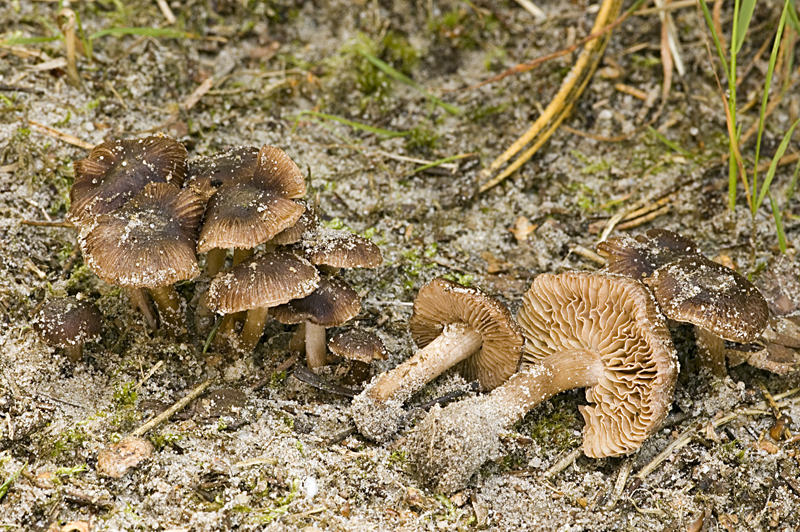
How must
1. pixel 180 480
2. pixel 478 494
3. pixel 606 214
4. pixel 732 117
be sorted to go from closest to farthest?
pixel 180 480
pixel 478 494
pixel 732 117
pixel 606 214

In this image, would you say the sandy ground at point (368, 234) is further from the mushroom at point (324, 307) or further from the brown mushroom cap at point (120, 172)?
the brown mushroom cap at point (120, 172)

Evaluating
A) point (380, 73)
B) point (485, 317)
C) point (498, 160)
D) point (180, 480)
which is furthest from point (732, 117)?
point (180, 480)

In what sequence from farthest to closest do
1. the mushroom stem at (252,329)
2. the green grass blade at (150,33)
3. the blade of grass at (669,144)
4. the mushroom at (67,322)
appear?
the blade of grass at (669,144) → the green grass blade at (150,33) → the mushroom stem at (252,329) → the mushroom at (67,322)

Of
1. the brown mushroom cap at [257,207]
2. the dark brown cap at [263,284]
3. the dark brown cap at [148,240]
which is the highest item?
the brown mushroom cap at [257,207]

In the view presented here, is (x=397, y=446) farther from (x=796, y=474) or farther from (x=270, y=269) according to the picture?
(x=796, y=474)

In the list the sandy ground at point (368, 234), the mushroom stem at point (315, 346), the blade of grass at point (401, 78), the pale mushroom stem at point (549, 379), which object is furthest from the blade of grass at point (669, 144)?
the mushroom stem at point (315, 346)

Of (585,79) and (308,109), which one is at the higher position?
(585,79)

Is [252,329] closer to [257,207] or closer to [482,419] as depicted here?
[257,207]
